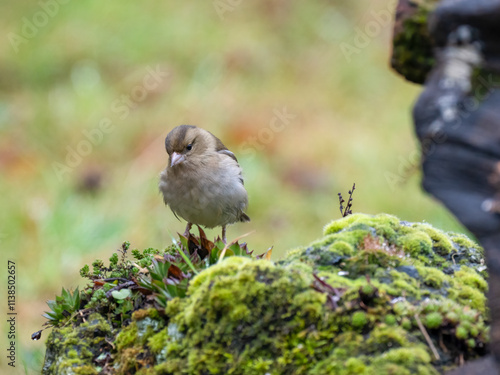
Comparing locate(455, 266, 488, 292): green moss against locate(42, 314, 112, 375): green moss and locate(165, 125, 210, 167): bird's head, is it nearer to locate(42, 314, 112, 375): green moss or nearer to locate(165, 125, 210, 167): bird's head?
locate(42, 314, 112, 375): green moss

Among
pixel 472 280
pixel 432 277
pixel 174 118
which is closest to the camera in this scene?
pixel 432 277

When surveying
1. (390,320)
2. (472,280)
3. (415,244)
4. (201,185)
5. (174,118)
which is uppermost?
(174,118)

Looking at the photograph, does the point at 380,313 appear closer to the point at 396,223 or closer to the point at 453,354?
the point at 453,354

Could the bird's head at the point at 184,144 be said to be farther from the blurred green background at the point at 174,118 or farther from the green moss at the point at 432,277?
the green moss at the point at 432,277

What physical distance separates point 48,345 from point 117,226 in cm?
448

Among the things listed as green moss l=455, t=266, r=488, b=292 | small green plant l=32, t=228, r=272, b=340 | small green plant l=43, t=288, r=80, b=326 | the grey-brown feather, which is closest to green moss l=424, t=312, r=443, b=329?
green moss l=455, t=266, r=488, b=292

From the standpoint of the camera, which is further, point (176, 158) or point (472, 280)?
point (176, 158)

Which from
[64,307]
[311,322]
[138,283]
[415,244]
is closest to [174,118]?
[64,307]

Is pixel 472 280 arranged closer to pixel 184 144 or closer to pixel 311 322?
pixel 311 322

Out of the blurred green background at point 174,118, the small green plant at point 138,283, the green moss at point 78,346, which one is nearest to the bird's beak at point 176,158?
the small green plant at point 138,283

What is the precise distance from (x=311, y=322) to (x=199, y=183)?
3.02 metres

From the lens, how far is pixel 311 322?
10.6 feet

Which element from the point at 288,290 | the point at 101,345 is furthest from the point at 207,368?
the point at 101,345

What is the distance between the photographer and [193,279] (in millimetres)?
3549
